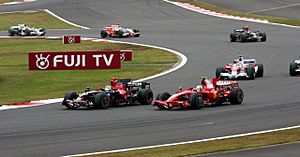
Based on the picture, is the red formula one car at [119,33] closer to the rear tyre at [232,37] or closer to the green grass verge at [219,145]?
the rear tyre at [232,37]

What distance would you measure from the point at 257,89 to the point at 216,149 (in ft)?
49.5

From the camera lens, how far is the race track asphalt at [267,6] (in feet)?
Answer: 261

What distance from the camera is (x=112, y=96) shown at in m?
28.8

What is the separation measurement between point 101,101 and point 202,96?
10.5ft

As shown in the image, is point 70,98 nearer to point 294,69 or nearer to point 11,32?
point 294,69

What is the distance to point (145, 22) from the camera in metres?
76.8

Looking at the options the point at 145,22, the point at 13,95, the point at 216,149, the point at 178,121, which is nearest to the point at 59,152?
the point at 216,149

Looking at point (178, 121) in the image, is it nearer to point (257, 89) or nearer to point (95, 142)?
point (95, 142)

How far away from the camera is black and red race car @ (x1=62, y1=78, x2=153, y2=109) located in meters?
28.0

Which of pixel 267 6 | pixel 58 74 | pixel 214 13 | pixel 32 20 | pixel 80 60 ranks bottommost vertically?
pixel 58 74

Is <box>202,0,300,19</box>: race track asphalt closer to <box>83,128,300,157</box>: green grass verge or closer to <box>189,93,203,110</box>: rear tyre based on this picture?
<box>189,93,203,110</box>: rear tyre

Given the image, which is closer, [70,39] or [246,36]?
[246,36]

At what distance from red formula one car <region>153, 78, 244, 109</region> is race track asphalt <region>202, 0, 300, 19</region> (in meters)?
48.9

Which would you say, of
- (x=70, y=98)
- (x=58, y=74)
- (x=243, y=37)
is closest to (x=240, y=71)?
(x=58, y=74)
